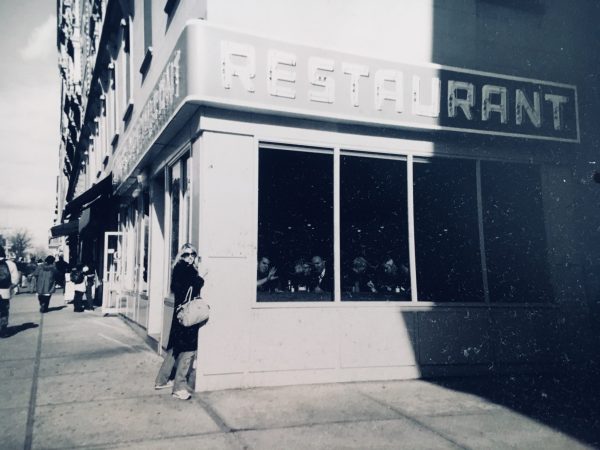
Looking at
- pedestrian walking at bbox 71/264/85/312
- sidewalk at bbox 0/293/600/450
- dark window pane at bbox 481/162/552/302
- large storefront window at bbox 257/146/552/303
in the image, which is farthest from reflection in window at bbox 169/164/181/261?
pedestrian walking at bbox 71/264/85/312

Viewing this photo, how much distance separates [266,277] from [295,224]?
0.87 m

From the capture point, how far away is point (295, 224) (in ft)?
22.1

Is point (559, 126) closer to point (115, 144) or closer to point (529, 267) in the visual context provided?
point (529, 267)

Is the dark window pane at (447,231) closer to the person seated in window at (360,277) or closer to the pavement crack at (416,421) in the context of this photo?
the person seated in window at (360,277)

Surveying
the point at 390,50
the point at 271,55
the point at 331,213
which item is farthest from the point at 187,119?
the point at 390,50

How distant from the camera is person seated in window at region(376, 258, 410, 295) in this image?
686 centimetres

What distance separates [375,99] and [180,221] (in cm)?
336

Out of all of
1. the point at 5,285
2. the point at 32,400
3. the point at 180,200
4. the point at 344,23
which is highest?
the point at 344,23

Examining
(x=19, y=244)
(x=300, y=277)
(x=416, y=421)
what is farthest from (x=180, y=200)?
(x=19, y=244)

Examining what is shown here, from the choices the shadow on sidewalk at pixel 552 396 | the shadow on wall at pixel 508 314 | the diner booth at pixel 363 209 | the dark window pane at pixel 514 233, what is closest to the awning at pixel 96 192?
the diner booth at pixel 363 209

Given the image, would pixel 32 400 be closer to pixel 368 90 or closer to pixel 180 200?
pixel 180 200

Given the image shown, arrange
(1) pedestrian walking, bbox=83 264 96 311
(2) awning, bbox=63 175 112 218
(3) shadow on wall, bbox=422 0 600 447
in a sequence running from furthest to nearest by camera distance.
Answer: (1) pedestrian walking, bbox=83 264 96 311
(2) awning, bbox=63 175 112 218
(3) shadow on wall, bbox=422 0 600 447

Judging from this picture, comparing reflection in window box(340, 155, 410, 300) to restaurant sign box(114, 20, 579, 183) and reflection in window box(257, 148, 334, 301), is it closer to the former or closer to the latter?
reflection in window box(257, 148, 334, 301)

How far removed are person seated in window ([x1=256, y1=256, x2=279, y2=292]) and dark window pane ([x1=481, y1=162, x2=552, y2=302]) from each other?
3212 millimetres
